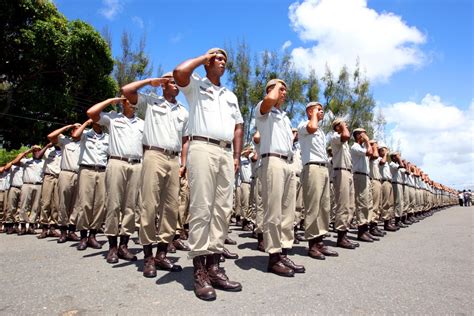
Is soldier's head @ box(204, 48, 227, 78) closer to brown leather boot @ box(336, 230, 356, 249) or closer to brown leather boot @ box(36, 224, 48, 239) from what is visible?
brown leather boot @ box(336, 230, 356, 249)

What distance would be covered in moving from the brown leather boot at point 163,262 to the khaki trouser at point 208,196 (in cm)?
90

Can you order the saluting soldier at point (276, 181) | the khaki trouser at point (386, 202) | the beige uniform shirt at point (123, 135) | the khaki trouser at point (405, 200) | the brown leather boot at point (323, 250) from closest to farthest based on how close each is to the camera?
the saluting soldier at point (276, 181)
the beige uniform shirt at point (123, 135)
the brown leather boot at point (323, 250)
the khaki trouser at point (386, 202)
the khaki trouser at point (405, 200)

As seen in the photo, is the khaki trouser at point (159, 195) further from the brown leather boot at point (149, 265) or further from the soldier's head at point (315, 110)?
the soldier's head at point (315, 110)

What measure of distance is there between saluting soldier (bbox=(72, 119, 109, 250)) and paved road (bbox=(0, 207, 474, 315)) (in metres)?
0.67

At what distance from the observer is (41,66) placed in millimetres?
15289

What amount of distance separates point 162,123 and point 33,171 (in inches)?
293

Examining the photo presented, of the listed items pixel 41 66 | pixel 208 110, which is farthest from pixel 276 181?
pixel 41 66

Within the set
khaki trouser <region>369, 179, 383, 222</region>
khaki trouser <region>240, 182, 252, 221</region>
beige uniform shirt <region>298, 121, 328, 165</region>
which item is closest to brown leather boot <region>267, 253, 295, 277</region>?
beige uniform shirt <region>298, 121, 328, 165</region>

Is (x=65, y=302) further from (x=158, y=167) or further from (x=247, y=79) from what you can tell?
(x=247, y=79)

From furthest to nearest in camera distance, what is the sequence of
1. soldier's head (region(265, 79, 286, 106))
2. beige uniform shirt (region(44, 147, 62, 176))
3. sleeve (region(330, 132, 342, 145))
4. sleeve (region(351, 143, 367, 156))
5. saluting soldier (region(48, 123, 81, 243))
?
beige uniform shirt (region(44, 147, 62, 176)) → saluting soldier (region(48, 123, 81, 243)) → sleeve (region(351, 143, 367, 156)) → sleeve (region(330, 132, 342, 145)) → soldier's head (region(265, 79, 286, 106))

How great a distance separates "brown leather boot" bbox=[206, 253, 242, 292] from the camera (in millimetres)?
3330

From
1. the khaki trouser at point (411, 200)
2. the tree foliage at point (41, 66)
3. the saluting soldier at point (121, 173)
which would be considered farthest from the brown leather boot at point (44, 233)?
the khaki trouser at point (411, 200)

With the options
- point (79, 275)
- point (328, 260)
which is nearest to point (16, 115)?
point (79, 275)

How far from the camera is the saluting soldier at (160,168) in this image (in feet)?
13.6
